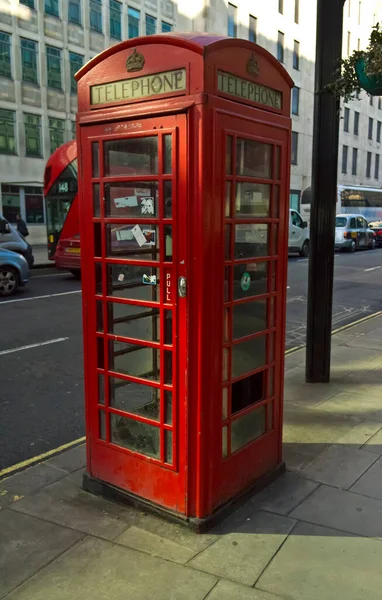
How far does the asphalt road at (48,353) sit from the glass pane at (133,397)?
131 centimetres

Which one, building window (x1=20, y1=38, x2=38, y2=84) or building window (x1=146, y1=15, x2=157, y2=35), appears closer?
building window (x1=20, y1=38, x2=38, y2=84)

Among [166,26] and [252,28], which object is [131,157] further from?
[252,28]

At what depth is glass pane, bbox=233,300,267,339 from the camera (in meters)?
3.22

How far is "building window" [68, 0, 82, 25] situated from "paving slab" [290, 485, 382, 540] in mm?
29632

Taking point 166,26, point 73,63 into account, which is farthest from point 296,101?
point 73,63

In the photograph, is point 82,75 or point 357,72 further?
point 357,72

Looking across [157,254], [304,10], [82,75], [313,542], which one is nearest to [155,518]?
→ [313,542]

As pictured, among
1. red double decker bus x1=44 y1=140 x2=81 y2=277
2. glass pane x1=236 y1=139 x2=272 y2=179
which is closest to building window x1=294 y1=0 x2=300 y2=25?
red double decker bus x1=44 y1=140 x2=81 y2=277

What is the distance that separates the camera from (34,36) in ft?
86.0

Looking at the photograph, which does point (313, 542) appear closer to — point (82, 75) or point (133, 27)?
point (82, 75)

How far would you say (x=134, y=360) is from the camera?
135 inches

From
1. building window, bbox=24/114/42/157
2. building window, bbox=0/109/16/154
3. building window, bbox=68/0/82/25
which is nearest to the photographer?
building window, bbox=0/109/16/154

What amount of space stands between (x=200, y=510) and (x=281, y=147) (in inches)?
87.6

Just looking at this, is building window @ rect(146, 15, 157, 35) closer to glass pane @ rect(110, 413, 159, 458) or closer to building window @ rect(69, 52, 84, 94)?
building window @ rect(69, 52, 84, 94)
